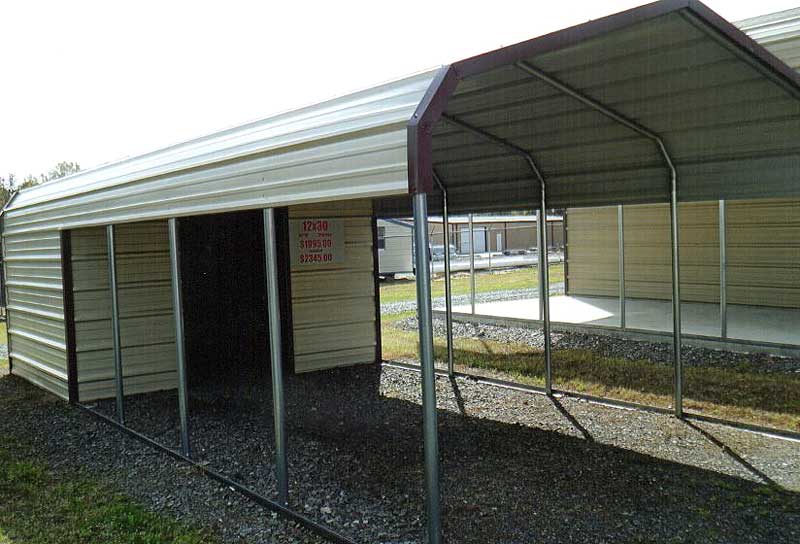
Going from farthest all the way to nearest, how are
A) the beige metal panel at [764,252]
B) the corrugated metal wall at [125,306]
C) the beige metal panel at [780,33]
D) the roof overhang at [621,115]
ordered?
1. the beige metal panel at [764,252]
2. the corrugated metal wall at [125,306]
3. the beige metal panel at [780,33]
4. the roof overhang at [621,115]

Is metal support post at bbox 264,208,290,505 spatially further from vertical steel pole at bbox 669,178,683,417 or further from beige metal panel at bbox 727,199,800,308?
beige metal panel at bbox 727,199,800,308

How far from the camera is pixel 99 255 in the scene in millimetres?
7766

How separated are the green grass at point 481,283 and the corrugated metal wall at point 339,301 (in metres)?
8.62

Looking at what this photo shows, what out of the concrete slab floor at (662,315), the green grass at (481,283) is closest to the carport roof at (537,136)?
the concrete slab floor at (662,315)

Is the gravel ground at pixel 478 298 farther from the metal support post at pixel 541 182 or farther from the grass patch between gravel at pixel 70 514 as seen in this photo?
the grass patch between gravel at pixel 70 514

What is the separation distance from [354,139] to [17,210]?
24.3 feet

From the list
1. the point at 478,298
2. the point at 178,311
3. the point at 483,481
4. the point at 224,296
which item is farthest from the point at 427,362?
the point at 478,298

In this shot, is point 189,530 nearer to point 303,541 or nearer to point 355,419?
point 303,541

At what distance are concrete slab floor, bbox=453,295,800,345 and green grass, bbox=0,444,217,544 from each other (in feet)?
24.6

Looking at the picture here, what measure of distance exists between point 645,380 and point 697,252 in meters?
5.25

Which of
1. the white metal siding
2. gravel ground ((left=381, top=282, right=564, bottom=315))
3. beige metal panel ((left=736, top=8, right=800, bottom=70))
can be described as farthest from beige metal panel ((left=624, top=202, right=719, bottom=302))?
the white metal siding

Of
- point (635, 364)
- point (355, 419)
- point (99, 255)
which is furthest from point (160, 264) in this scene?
point (635, 364)

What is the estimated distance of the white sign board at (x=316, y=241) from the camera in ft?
28.7

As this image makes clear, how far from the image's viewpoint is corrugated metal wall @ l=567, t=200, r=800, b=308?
11.1m
